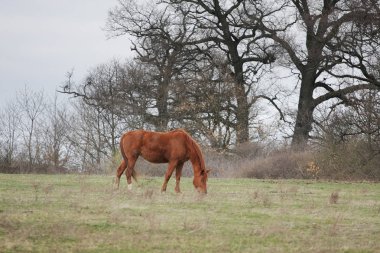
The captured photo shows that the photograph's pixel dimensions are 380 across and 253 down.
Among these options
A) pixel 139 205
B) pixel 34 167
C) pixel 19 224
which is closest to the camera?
pixel 19 224

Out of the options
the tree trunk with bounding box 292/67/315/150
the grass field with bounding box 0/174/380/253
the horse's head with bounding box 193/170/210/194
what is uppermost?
the tree trunk with bounding box 292/67/315/150

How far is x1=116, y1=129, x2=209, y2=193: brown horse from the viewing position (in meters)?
20.2

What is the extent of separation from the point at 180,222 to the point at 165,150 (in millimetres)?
7706

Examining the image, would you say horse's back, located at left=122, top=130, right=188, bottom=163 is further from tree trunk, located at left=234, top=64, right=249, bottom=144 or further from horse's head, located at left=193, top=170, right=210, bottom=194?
tree trunk, located at left=234, top=64, right=249, bottom=144

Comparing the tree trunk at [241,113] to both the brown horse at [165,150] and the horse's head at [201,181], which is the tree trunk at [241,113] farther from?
the horse's head at [201,181]

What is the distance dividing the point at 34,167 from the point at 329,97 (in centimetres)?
1892

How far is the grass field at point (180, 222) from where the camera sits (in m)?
10.9

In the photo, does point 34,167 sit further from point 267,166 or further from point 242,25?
point 242,25

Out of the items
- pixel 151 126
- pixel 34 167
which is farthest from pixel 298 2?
pixel 34 167

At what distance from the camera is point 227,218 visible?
13.9 meters

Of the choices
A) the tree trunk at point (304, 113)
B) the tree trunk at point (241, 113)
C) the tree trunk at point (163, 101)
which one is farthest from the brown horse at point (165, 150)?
the tree trunk at point (163, 101)

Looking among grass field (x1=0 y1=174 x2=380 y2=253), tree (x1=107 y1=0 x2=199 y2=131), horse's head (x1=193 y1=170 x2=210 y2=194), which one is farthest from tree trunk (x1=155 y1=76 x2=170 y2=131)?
grass field (x1=0 y1=174 x2=380 y2=253)

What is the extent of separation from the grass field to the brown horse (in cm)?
122

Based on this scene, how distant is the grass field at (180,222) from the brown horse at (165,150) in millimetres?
1220
